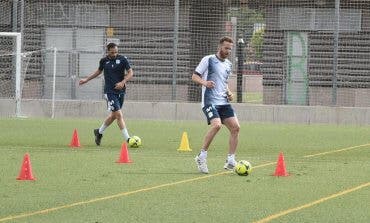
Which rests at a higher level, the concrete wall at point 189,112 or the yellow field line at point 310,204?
the yellow field line at point 310,204

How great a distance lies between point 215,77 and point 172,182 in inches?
95.3

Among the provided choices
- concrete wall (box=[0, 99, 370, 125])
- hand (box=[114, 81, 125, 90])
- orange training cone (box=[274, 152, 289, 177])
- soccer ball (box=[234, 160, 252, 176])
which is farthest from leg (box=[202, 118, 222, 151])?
concrete wall (box=[0, 99, 370, 125])

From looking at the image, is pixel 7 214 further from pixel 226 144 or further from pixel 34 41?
pixel 34 41

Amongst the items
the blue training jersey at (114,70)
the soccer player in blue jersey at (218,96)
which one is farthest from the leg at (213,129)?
the blue training jersey at (114,70)

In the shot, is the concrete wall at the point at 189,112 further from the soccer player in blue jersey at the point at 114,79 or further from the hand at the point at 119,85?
the hand at the point at 119,85

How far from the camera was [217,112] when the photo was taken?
15.8m

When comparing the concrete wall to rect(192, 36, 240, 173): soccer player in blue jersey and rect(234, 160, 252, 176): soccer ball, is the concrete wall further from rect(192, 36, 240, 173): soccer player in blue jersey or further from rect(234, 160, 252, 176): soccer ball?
rect(234, 160, 252, 176): soccer ball

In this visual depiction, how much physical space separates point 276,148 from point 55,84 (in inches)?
571

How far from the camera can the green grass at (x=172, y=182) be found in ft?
35.1

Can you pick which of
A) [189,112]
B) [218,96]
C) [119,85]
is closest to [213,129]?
[218,96]

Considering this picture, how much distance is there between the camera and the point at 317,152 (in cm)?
2025

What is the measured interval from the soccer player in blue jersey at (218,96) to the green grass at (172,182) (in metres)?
0.50

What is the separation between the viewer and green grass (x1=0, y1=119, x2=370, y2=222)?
10.7 m

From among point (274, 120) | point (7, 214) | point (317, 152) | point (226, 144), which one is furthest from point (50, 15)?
point (7, 214)
